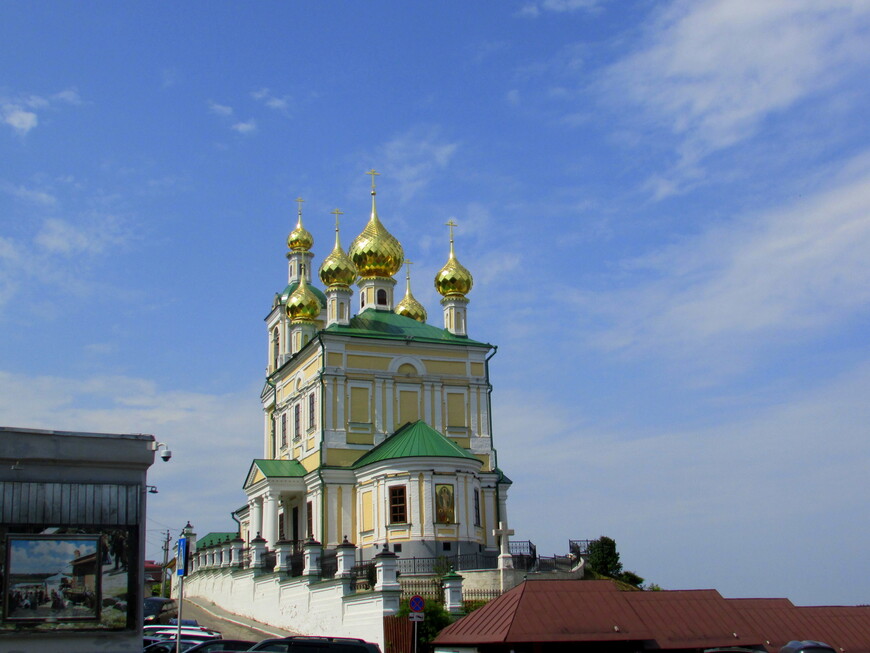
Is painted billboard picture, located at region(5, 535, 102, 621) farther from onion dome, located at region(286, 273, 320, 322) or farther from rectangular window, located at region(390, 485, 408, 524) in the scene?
onion dome, located at region(286, 273, 320, 322)

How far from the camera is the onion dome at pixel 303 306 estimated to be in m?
47.9

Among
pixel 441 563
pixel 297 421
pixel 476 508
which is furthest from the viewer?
pixel 297 421

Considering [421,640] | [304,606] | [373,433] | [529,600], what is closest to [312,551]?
[304,606]

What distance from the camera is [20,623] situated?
54.1ft

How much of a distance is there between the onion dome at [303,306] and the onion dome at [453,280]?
6.37m

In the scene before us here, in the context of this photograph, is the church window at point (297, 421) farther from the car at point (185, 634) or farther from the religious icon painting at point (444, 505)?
the car at point (185, 634)

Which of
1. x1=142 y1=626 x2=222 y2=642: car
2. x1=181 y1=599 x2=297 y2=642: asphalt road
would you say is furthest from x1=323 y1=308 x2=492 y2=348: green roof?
x1=142 y1=626 x2=222 y2=642: car

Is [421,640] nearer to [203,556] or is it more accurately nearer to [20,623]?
[20,623]

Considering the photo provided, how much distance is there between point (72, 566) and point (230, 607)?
21.1m

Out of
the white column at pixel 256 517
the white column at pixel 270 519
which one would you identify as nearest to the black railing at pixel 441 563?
the white column at pixel 270 519

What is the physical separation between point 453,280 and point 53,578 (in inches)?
1155

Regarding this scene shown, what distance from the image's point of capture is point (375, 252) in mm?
45625

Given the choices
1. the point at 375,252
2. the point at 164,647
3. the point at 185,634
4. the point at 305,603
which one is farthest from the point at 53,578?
the point at 375,252

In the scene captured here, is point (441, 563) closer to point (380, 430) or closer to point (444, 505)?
point (444, 505)
